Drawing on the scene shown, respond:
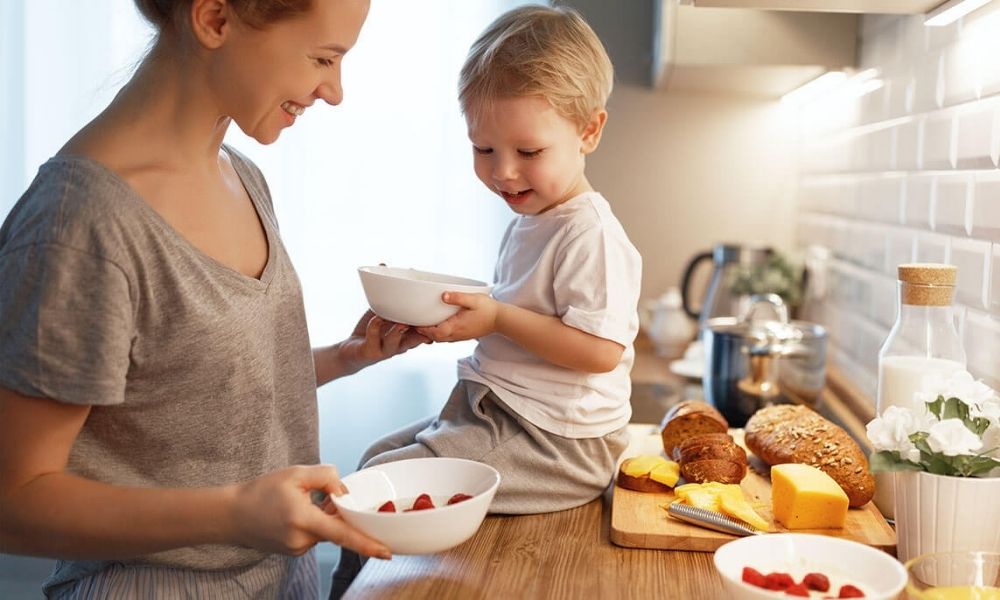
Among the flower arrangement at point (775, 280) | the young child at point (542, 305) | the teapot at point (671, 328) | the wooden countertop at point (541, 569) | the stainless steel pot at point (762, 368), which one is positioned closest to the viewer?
the wooden countertop at point (541, 569)

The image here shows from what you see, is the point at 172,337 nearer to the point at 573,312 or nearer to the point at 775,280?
the point at 573,312

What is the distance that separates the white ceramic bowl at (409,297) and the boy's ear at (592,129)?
291mm

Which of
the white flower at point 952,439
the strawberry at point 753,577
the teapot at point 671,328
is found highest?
the white flower at point 952,439

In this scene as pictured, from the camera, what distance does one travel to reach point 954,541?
0.95 metres

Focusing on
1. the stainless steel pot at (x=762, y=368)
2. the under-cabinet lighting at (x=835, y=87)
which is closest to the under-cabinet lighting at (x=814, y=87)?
the under-cabinet lighting at (x=835, y=87)

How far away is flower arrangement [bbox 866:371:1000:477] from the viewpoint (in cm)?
95

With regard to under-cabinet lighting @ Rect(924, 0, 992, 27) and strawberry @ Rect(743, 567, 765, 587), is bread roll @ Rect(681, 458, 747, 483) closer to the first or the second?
strawberry @ Rect(743, 567, 765, 587)

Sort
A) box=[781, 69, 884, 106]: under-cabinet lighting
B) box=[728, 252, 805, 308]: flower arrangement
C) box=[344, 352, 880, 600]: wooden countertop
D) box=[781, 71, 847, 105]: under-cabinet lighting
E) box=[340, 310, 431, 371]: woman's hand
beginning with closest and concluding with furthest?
1. box=[344, 352, 880, 600]: wooden countertop
2. box=[340, 310, 431, 371]: woman's hand
3. box=[781, 69, 884, 106]: under-cabinet lighting
4. box=[781, 71, 847, 105]: under-cabinet lighting
5. box=[728, 252, 805, 308]: flower arrangement

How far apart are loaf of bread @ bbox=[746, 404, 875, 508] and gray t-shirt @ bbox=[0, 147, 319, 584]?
63cm

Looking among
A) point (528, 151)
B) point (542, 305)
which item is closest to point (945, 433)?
point (542, 305)

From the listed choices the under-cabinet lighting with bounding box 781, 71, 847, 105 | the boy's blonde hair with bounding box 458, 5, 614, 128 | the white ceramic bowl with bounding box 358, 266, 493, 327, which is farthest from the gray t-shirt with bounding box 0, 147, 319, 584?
the under-cabinet lighting with bounding box 781, 71, 847, 105

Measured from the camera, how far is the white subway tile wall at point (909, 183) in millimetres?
1264

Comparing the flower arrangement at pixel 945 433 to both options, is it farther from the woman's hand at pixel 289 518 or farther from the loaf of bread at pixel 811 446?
the woman's hand at pixel 289 518

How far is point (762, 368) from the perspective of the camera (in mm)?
1766
